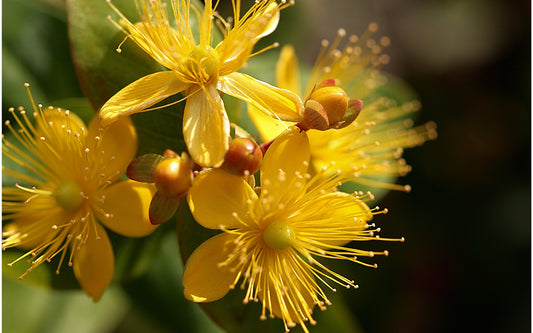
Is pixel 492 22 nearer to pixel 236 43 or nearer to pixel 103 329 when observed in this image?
pixel 236 43

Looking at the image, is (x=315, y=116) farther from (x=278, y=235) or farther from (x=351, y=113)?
(x=278, y=235)

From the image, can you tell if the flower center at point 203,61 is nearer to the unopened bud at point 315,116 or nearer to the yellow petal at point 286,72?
the unopened bud at point 315,116

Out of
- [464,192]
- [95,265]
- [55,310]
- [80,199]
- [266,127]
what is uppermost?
[266,127]

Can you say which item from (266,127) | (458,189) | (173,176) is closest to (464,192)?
(458,189)

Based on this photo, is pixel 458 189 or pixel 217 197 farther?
pixel 458 189

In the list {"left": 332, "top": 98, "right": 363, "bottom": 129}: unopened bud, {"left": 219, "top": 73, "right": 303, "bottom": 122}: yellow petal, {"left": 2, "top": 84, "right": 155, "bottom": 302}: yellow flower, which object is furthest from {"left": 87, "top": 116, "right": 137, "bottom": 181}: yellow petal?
{"left": 332, "top": 98, "right": 363, "bottom": 129}: unopened bud

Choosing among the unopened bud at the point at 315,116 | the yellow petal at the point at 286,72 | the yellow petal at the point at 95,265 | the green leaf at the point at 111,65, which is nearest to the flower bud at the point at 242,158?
the unopened bud at the point at 315,116

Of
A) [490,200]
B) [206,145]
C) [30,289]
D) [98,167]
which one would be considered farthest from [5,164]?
[490,200]
